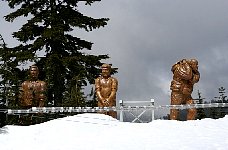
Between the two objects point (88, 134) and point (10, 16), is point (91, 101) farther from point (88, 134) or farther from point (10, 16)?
point (88, 134)

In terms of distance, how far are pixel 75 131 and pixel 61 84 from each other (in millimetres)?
9170

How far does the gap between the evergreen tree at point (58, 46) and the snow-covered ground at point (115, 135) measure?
7132 mm

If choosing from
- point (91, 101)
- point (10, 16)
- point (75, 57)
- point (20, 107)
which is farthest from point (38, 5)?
point (20, 107)

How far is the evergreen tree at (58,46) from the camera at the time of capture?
73.5ft

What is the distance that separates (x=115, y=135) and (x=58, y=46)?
11.3m

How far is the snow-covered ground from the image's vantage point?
39.8ft

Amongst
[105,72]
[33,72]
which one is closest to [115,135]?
[105,72]

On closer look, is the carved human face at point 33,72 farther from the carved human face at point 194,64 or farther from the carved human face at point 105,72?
the carved human face at point 194,64

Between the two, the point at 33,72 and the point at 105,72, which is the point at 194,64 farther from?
the point at 33,72

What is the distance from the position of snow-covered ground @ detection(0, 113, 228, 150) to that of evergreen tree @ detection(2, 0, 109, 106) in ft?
23.4

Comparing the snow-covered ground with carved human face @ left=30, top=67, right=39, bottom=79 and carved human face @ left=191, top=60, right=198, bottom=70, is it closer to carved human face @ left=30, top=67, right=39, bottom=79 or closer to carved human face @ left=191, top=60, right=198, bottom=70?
carved human face @ left=191, top=60, right=198, bottom=70

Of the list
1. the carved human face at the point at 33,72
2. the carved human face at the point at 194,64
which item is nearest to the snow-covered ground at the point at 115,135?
the carved human face at the point at 194,64

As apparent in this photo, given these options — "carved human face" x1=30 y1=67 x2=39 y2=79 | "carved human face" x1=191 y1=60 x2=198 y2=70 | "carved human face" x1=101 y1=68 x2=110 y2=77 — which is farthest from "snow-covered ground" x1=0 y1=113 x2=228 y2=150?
"carved human face" x1=30 y1=67 x2=39 y2=79

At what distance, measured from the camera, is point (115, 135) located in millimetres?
13188
